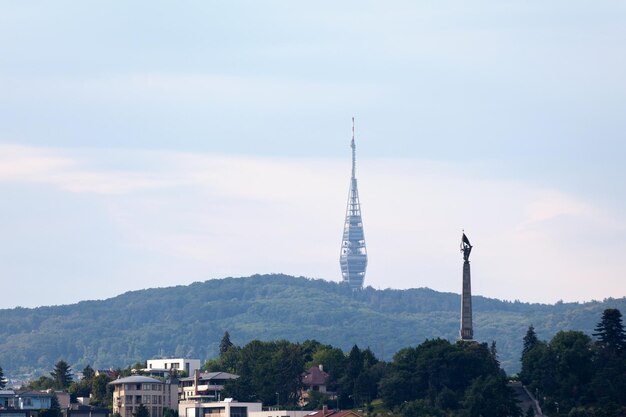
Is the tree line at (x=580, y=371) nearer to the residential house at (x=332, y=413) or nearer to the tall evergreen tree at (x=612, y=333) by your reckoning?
the tall evergreen tree at (x=612, y=333)

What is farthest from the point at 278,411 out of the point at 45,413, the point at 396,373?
the point at 45,413

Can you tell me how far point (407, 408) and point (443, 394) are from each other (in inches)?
203

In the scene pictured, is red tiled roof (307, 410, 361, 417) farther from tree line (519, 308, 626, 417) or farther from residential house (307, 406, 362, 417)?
tree line (519, 308, 626, 417)

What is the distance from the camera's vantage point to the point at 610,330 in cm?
18962

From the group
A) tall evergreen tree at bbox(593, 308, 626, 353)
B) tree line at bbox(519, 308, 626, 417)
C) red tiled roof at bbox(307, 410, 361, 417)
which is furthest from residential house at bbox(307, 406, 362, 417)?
tall evergreen tree at bbox(593, 308, 626, 353)

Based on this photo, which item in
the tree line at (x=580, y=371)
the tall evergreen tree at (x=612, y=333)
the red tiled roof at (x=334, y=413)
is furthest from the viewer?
the tall evergreen tree at (x=612, y=333)

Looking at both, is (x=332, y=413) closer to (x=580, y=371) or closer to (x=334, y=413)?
(x=334, y=413)

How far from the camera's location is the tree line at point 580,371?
176 metres

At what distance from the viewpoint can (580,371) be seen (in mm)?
184500

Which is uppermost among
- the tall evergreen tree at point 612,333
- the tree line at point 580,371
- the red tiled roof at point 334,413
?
the tall evergreen tree at point 612,333

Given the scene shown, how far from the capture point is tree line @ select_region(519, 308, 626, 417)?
577ft

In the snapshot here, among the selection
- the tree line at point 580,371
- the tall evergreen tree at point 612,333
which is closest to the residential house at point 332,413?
the tree line at point 580,371

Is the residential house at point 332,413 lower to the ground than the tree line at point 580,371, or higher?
lower

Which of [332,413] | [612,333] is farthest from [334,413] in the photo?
[612,333]
